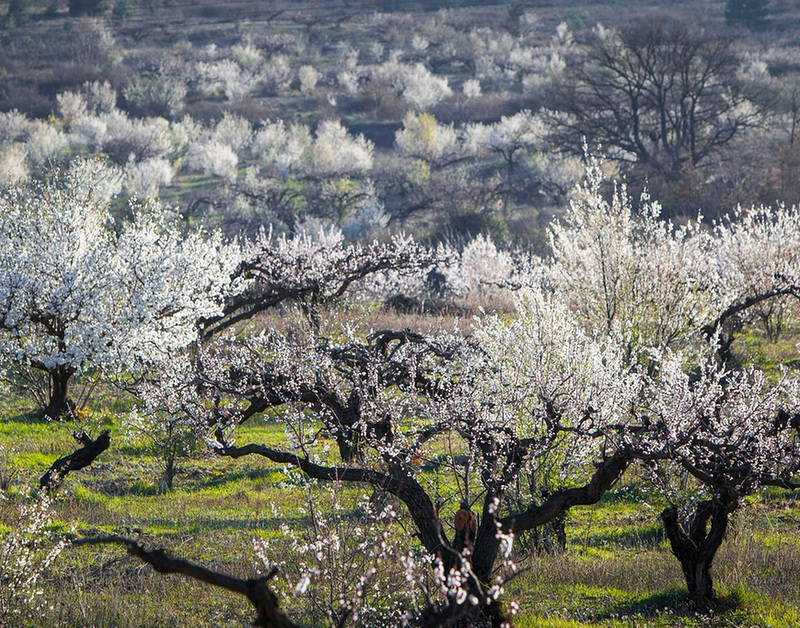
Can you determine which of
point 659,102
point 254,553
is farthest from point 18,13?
point 254,553

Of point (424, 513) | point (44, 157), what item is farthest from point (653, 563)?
point (44, 157)

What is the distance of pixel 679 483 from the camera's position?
1104cm

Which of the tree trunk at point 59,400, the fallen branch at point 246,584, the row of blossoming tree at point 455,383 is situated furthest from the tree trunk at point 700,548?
the tree trunk at point 59,400

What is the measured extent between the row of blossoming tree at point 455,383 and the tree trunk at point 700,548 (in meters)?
0.02

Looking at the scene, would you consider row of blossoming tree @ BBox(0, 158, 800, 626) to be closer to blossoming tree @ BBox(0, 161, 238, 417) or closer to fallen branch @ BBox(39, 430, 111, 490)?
blossoming tree @ BBox(0, 161, 238, 417)

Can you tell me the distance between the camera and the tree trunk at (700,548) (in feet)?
23.1

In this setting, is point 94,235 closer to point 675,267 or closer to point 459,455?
point 459,455

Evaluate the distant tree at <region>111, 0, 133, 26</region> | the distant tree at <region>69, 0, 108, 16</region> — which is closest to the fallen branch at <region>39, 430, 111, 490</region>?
the distant tree at <region>111, 0, 133, 26</region>

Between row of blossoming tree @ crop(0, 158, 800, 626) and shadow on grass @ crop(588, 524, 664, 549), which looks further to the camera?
shadow on grass @ crop(588, 524, 664, 549)

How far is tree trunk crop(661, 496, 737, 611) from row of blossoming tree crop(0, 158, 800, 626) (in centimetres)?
2

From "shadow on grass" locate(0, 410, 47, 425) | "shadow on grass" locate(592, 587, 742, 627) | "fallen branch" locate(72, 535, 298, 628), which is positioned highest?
"fallen branch" locate(72, 535, 298, 628)

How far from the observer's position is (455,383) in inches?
463

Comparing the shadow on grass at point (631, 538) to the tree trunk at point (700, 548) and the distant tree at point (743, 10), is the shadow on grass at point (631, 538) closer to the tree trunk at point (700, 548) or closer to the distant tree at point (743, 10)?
the tree trunk at point (700, 548)

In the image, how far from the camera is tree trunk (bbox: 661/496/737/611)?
7.05 m
